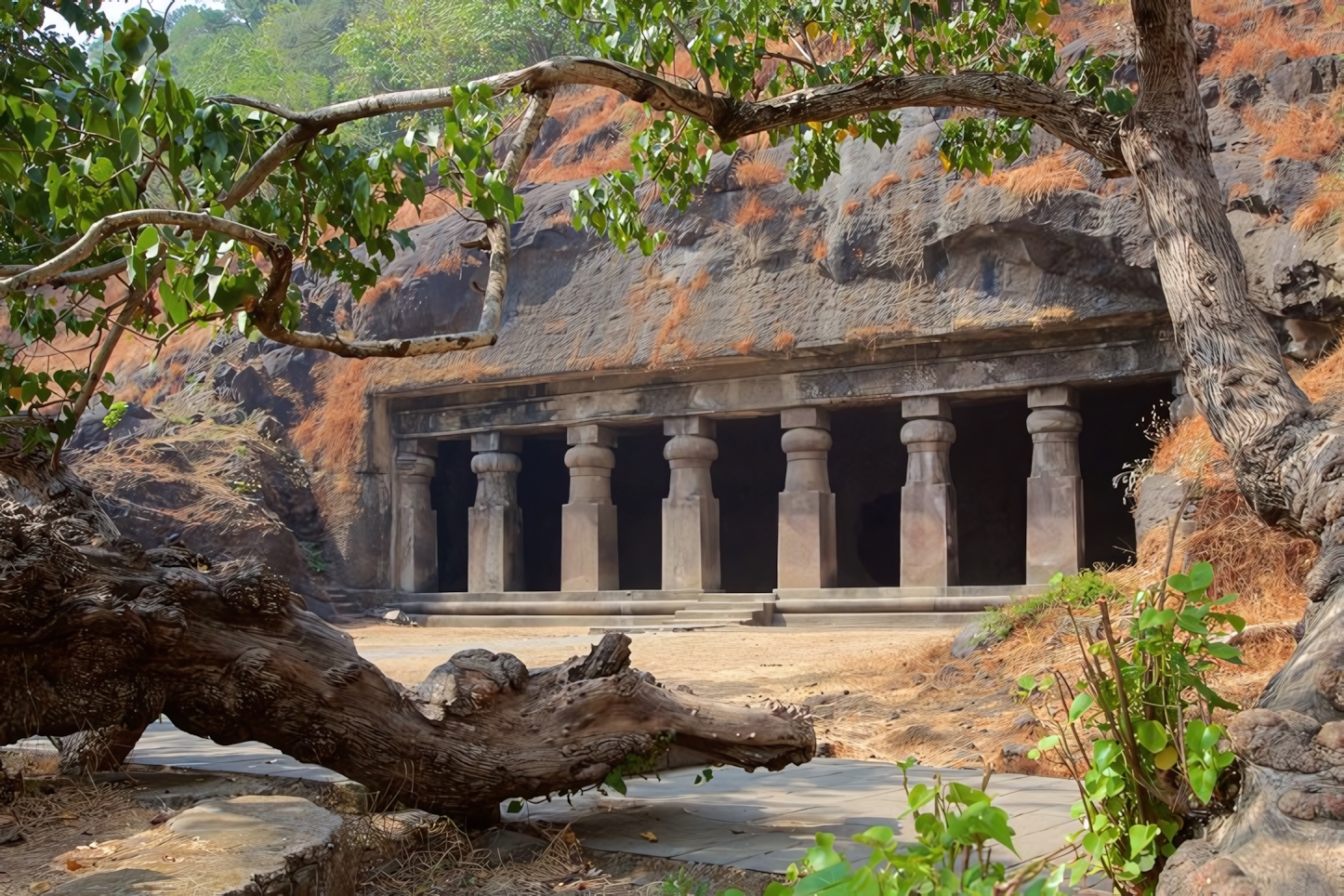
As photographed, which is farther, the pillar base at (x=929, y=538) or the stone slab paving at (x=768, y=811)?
the pillar base at (x=929, y=538)

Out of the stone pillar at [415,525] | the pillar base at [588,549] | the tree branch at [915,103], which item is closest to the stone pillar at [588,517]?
the pillar base at [588,549]

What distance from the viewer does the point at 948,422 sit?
14273 millimetres

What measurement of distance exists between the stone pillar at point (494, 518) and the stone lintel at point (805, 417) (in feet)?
14.3

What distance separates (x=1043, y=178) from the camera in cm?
1267

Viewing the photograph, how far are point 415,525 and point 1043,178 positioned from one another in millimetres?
9899

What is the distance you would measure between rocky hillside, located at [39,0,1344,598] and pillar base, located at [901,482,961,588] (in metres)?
1.89

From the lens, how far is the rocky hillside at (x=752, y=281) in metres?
12.1

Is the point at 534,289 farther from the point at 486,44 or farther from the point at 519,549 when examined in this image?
the point at 486,44

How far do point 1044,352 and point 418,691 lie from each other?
1062 cm

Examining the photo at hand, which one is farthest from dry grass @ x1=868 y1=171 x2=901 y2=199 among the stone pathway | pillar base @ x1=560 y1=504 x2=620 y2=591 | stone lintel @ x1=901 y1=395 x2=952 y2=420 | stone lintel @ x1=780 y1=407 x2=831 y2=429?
the stone pathway

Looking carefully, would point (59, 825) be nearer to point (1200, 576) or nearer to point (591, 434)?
point (1200, 576)

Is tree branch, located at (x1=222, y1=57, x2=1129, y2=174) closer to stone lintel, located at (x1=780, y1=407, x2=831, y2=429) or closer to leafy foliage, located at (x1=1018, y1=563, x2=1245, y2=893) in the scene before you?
leafy foliage, located at (x1=1018, y1=563, x2=1245, y2=893)

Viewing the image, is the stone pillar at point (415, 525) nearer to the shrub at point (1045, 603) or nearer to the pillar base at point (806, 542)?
the pillar base at point (806, 542)

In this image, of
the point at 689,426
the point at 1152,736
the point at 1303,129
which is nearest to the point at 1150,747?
the point at 1152,736
